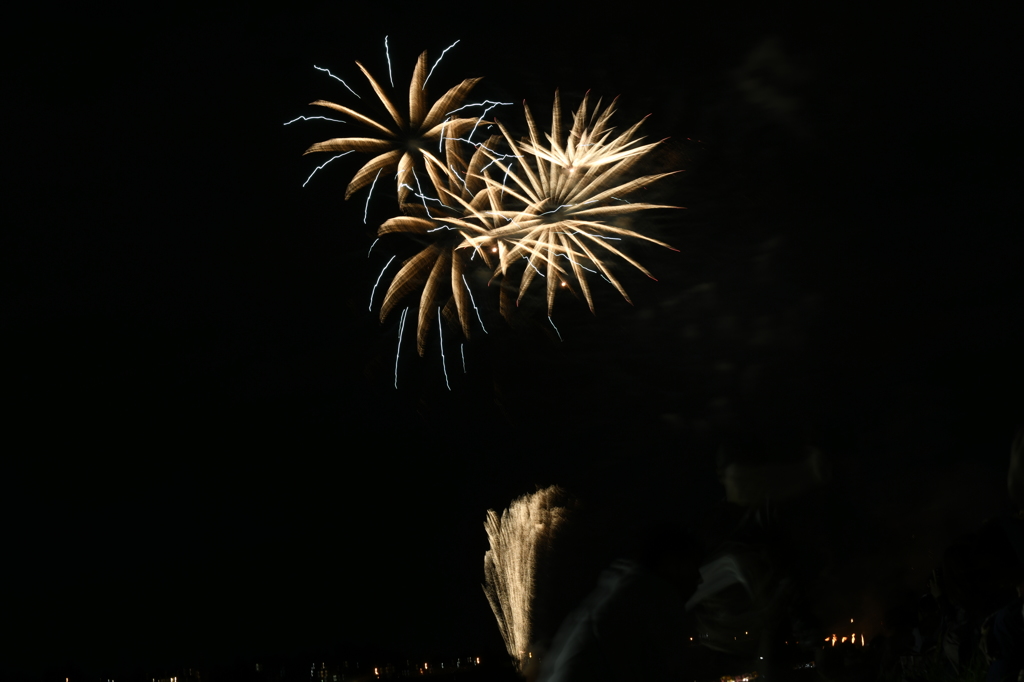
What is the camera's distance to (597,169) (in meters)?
12.6

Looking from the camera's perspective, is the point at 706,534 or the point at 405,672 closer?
the point at 706,534

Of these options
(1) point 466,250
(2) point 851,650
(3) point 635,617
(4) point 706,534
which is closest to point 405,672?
(1) point 466,250

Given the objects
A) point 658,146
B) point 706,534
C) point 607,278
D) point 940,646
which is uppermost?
point 658,146

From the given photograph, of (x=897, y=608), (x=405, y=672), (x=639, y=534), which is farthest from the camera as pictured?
(x=405, y=672)

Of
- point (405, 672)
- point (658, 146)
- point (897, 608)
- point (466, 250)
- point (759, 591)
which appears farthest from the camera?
point (405, 672)

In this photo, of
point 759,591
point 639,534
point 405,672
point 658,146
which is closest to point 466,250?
point 658,146

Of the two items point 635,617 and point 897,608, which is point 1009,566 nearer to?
point 635,617

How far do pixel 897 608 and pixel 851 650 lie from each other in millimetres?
1080

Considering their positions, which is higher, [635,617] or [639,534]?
[639,534]

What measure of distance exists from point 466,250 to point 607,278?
200 centimetres

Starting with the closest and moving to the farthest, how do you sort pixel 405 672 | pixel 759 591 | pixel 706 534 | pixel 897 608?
1. pixel 759 591
2. pixel 706 534
3. pixel 897 608
4. pixel 405 672

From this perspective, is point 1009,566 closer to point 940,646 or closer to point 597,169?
point 940,646

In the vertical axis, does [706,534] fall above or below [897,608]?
above

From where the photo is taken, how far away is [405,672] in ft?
127
